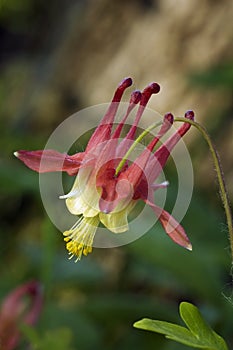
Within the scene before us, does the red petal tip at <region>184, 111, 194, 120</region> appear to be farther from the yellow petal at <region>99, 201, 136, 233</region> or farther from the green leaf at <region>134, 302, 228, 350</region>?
the green leaf at <region>134, 302, 228, 350</region>

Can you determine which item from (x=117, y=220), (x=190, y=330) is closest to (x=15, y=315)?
(x=117, y=220)

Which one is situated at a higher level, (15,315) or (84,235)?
(84,235)

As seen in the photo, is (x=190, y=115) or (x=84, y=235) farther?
(x=84, y=235)

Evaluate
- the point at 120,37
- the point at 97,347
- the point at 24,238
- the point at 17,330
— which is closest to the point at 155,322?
the point at 17,330

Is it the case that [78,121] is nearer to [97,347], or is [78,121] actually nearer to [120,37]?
[120,37]

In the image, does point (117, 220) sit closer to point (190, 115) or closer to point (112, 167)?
point (112, 167)

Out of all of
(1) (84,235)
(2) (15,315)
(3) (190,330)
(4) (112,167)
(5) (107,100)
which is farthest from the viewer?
(5) (107,100)

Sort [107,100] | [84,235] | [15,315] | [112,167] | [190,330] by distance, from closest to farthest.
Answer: [190,330] < [112,167] < [84,235] < [15,315] < [107,100]
